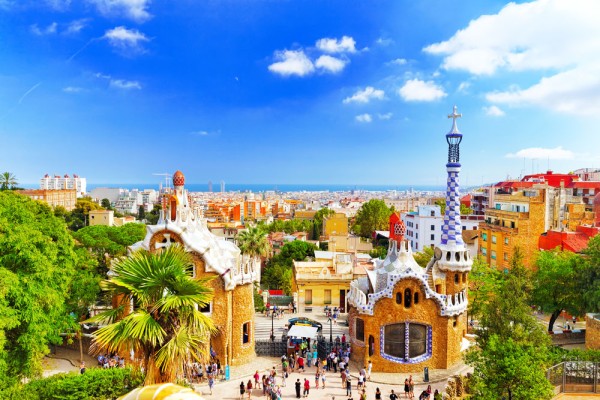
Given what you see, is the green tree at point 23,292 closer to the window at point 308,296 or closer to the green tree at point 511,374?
the green tree at point 511,374

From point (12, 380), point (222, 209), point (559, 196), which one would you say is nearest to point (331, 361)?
point (12, 380)

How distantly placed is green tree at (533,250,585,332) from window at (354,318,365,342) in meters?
15.5

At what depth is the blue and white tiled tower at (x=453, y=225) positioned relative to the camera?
27.7 meters

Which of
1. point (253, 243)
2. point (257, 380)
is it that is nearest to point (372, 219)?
point (253, 243)

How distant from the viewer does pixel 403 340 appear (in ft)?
86.6

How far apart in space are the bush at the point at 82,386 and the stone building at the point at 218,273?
22.7ft

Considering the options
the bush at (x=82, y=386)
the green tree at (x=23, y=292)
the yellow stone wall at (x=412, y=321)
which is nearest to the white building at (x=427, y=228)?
the yellow stone wall at (x=412, y=321)

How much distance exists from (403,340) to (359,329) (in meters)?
2.70

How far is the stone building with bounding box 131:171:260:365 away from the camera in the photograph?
26.0 meters

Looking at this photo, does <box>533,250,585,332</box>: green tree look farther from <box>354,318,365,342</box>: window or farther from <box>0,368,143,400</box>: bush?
<box>0,368,143,400</box>: bush

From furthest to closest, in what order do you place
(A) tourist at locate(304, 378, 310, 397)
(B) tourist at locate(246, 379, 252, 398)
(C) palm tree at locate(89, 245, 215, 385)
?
(A) tourist at locate(304, 378, 310, 397) → (B) tourist at locate(246, 379, 252, 398) → (C) palm tree at locate(89, 245, 215, 385)

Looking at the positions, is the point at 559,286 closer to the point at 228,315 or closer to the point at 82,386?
the point at 228,315

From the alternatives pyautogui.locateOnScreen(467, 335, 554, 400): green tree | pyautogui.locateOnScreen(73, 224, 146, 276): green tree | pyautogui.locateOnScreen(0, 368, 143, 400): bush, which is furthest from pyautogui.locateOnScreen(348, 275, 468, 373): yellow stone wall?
pyautogui.locateOnScreen(73, 224, 146, 276): green tree

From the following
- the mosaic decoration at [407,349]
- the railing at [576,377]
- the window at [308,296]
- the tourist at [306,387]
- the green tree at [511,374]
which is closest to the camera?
the green tree at [511,374]
